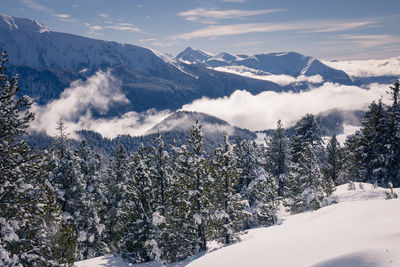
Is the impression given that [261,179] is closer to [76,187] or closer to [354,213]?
[354,213]

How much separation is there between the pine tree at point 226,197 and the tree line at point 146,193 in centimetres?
8

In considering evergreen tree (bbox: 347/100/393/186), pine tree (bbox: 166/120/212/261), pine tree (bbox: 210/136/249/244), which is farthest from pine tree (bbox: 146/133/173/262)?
evergreen tree (bbox: 347/100/393/186)

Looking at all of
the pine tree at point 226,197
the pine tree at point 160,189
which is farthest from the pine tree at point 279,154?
the pine tree at point 226,197

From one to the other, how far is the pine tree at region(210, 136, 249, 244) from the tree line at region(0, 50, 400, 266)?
0.26ft

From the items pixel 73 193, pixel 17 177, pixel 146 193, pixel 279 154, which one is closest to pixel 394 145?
pixel 279 154

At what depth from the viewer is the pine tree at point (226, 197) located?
19.6 metres

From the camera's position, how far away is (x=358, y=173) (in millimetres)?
29000

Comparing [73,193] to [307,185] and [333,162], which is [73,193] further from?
[333,162]

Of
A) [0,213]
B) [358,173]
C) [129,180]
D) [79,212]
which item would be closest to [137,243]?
[129,180]

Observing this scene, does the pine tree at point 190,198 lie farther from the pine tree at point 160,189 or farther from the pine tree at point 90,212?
the pine tree at point 90,212

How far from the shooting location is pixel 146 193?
22.5m

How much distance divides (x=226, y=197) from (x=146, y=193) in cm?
720

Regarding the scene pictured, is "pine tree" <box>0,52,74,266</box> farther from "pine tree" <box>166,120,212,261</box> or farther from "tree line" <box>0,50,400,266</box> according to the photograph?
"pine tree" <box>166,120,212,261</box>

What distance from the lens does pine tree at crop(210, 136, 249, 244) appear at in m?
19.6
